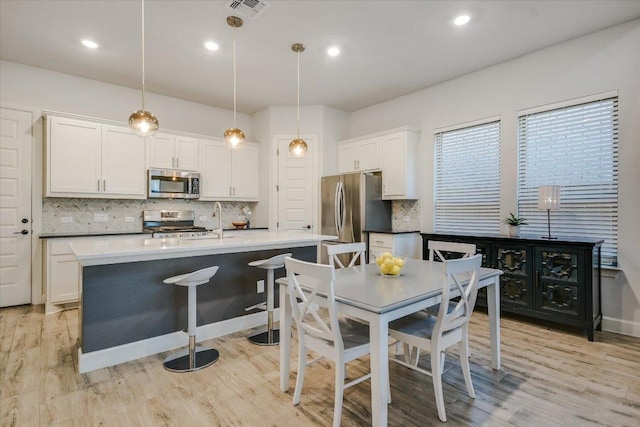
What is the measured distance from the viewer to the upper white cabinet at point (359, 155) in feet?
16.7

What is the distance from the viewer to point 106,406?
2.05 metres

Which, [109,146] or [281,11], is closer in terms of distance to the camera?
[281,11]

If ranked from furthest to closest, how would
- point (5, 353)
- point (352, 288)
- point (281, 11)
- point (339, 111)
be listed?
point (339, 111) → point (281, 11) → point (5, 353) → point (352, 288)

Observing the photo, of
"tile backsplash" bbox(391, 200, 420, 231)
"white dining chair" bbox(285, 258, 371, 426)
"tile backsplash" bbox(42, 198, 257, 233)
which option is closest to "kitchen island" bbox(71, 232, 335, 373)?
"white dining chair" bbox(285, 258, 371, 426)

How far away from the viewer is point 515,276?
11.5 ft

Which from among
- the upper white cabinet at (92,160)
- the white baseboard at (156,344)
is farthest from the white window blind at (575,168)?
the upper white cabinet at (92,160)

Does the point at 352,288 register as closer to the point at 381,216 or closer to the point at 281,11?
the point at 281,11

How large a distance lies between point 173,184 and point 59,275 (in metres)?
1.78

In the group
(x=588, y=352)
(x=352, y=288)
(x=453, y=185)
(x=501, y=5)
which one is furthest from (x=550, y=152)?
(x=352, y=288)

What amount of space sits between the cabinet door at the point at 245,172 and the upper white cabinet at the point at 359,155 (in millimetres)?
1494

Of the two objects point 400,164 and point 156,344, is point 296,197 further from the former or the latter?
point 156,344

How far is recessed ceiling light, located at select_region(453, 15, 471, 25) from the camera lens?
3088 mm

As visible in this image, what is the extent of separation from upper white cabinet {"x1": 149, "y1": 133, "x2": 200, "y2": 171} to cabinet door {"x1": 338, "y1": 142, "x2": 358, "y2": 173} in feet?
7.49

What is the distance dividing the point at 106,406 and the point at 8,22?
3621 millimetres
